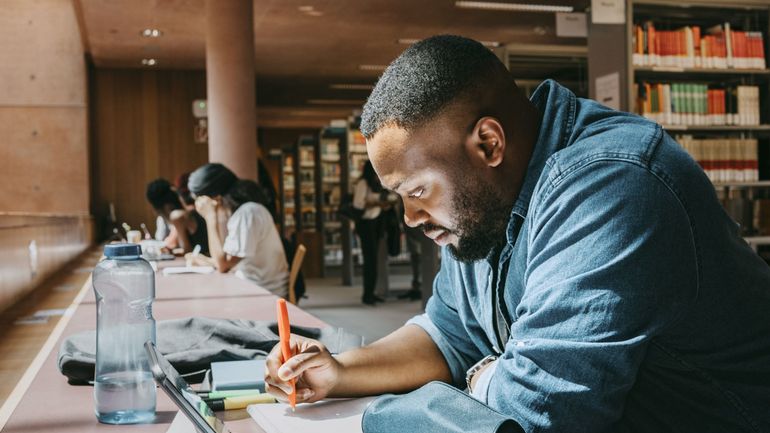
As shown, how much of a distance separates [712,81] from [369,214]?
3.73 meters

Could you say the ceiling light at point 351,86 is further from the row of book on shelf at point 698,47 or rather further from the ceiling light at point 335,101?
the row of book on shelf at point 698,47

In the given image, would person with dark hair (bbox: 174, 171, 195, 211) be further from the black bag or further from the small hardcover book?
the small hardcover book

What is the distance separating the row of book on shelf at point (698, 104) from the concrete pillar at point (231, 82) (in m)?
3.55

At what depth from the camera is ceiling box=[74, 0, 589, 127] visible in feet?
27.4

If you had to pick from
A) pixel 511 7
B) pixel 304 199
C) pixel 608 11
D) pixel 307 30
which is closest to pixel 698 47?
pixel 608 11

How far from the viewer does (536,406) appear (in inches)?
31.4

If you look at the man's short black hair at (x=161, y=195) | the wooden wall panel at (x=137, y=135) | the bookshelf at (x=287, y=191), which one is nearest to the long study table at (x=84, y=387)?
the man's short black hair at (x=161, y=195)

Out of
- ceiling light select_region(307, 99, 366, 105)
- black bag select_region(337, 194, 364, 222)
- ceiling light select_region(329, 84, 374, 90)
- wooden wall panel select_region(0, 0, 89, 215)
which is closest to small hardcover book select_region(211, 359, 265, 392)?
wooden wall panel select_region(0, 0, 89, 215)

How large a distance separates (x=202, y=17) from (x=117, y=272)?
804cm

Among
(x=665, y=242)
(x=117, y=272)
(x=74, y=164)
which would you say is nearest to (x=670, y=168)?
(x=665, y=242)

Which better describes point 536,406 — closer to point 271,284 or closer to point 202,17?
point 271,284

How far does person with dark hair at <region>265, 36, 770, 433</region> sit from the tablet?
0.58 feet

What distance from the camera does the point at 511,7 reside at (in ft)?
27.5

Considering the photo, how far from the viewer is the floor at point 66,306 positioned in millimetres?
1746
